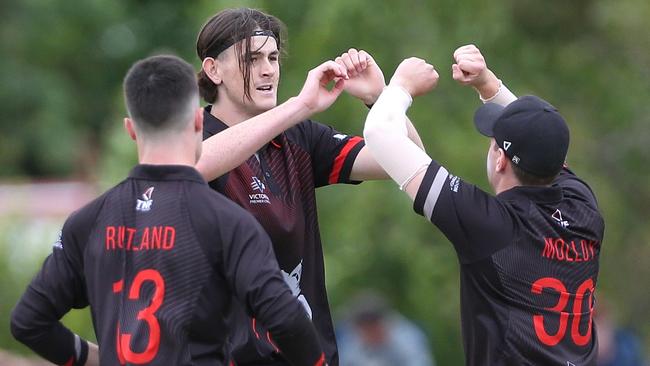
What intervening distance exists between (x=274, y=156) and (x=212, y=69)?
1.50ft

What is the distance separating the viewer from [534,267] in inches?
201

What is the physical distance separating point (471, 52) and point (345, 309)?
6.86m

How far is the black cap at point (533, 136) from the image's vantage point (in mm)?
5117

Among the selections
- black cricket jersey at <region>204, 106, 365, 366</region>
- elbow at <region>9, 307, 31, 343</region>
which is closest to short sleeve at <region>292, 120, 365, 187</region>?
black cricket jersey at <region>204, 106, 365, 366</region>

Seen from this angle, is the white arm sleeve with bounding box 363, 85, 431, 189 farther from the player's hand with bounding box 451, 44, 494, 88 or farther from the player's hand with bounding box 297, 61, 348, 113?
the player's hand with bounding box 451, 44, 494, 88

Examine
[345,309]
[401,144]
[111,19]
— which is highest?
[401,144]

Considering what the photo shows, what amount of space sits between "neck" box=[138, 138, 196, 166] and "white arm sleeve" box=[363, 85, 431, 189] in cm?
84

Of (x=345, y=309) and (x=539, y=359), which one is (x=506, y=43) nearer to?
(x=345, y=309)

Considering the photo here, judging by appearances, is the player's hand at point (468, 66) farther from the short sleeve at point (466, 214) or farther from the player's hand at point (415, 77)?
the short sleeve at point (466, 214)

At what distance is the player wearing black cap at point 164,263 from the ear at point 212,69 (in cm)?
85

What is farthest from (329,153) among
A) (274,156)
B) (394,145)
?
(394,145)

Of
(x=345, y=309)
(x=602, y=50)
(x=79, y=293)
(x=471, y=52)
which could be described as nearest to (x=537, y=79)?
(x=602, y=50)

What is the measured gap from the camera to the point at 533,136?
5121 mm

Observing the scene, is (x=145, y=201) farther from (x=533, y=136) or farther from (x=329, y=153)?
(x=533, y=136)
